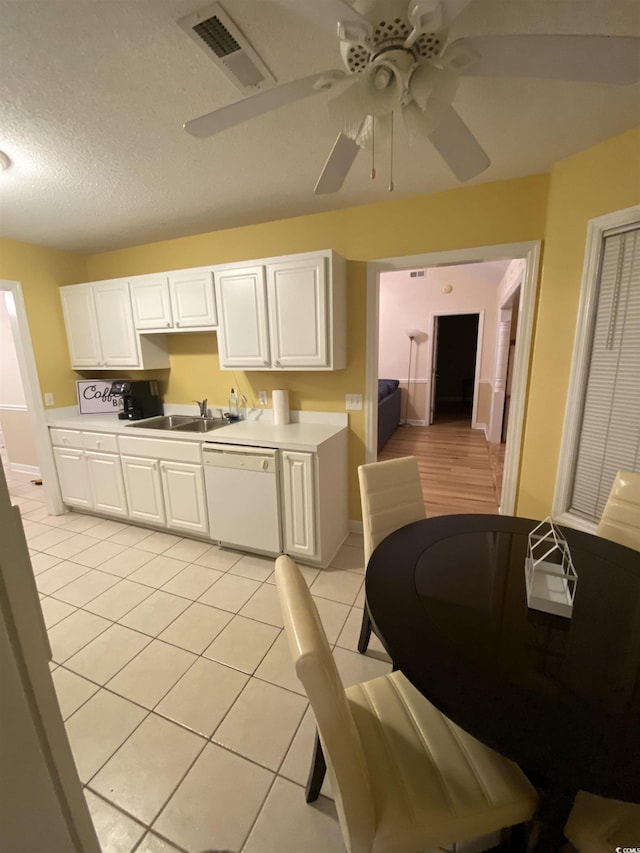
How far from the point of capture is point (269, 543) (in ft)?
8.35

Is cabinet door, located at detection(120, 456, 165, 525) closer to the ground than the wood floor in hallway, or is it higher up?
higher up

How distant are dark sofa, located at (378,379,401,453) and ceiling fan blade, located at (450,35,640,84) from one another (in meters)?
3.96

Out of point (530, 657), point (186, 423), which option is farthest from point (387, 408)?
point (530, 657)

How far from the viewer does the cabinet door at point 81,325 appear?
10.7 ft

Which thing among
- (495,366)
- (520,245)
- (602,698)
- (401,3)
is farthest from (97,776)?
(495,366)

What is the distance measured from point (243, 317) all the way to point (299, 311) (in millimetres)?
470

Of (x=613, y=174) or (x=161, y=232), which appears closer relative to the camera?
(x=613, y=174)

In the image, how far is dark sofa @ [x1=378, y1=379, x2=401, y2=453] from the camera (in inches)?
196

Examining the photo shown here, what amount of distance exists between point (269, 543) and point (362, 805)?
1.85m

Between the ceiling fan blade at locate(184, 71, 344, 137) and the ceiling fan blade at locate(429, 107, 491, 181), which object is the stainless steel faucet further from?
the ceiling fan blade at locate(429, 107, 491, 181)

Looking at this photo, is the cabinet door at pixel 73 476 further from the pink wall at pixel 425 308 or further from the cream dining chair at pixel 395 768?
the pink wall at pixel 425 308

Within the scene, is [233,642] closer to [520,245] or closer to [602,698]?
[602,698]

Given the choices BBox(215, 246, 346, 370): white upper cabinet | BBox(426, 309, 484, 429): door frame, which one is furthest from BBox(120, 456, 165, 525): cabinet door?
BBox(426, 309, 484, 429): door frame

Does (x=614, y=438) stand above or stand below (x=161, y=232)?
below
